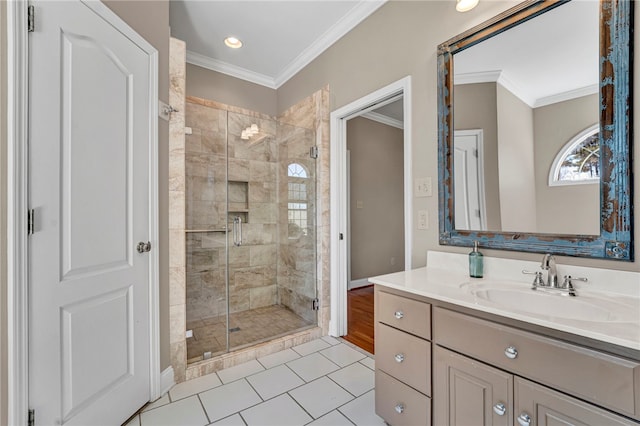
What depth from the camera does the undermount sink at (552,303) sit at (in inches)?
37.5

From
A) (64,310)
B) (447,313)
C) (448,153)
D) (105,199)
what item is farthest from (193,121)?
(447,313)

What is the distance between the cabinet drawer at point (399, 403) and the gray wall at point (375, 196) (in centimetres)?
267

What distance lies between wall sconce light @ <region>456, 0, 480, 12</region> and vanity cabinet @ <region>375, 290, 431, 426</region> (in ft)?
5.36

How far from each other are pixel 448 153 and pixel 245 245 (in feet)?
7.53

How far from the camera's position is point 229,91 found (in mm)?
3170

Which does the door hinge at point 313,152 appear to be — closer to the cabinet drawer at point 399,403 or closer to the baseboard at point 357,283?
the cabinet drawer at point 399,403

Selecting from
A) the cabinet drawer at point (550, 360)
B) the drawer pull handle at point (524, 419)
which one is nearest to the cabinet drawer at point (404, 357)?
the cabinet drawer at point (550, 360)

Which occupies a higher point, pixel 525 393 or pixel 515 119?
pixel 515 119

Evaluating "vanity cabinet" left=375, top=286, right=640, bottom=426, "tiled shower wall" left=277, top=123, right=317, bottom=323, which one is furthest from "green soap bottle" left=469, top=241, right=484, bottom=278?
"tiled shower wall" left=277, top=123, right=317, bottom=323

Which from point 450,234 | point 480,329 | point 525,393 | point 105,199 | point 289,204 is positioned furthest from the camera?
point 289,204

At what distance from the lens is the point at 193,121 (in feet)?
8.50

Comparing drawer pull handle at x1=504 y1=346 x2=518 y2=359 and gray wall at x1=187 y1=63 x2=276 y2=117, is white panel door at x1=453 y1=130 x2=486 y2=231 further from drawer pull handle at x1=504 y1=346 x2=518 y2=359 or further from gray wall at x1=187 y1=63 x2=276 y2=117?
gray wall at x1=187 y1=63 x2=276 y2=117

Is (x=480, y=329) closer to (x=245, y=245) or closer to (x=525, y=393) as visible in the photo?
(x=525, y=393)

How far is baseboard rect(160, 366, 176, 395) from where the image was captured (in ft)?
5.71
